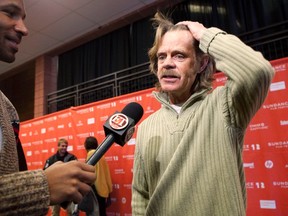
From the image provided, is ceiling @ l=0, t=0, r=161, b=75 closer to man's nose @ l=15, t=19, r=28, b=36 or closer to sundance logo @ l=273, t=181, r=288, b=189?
sundance logo @ l=273, t=181, r=288, b=189

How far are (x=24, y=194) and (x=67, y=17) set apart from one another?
4.21 m

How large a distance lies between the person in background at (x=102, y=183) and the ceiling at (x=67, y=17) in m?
2.11

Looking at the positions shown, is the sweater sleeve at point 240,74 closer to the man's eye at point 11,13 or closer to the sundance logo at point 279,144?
the man's eye at point 11,13

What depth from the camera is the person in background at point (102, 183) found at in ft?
10.0

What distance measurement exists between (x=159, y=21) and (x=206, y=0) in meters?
3.07

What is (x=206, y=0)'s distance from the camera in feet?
12.6

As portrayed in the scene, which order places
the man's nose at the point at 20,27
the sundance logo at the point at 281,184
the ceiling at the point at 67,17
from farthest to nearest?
the ceiling at the point at 67,17
the sundance logo at the point at 281,184
the man's nose at the point at 20,27

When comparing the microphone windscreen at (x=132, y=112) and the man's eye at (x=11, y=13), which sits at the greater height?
the man's eye at (x=11, y=13)

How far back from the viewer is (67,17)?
4.22 meters

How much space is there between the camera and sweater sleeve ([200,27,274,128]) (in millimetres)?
771

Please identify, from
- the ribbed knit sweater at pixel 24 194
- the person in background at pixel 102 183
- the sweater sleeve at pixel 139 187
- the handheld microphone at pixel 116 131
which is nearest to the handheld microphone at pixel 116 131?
the handheld microphone at pixel 116 131

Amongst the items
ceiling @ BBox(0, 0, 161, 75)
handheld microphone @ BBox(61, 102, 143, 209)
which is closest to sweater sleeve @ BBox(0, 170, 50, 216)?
handheld microphone @ BBox(61, 102, 143, 209)

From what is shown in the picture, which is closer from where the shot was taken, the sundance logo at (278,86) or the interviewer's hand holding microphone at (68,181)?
the interviewer's hand holding microphone at (68,181)

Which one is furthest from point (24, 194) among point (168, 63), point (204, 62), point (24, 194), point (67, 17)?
point (67, 17)
